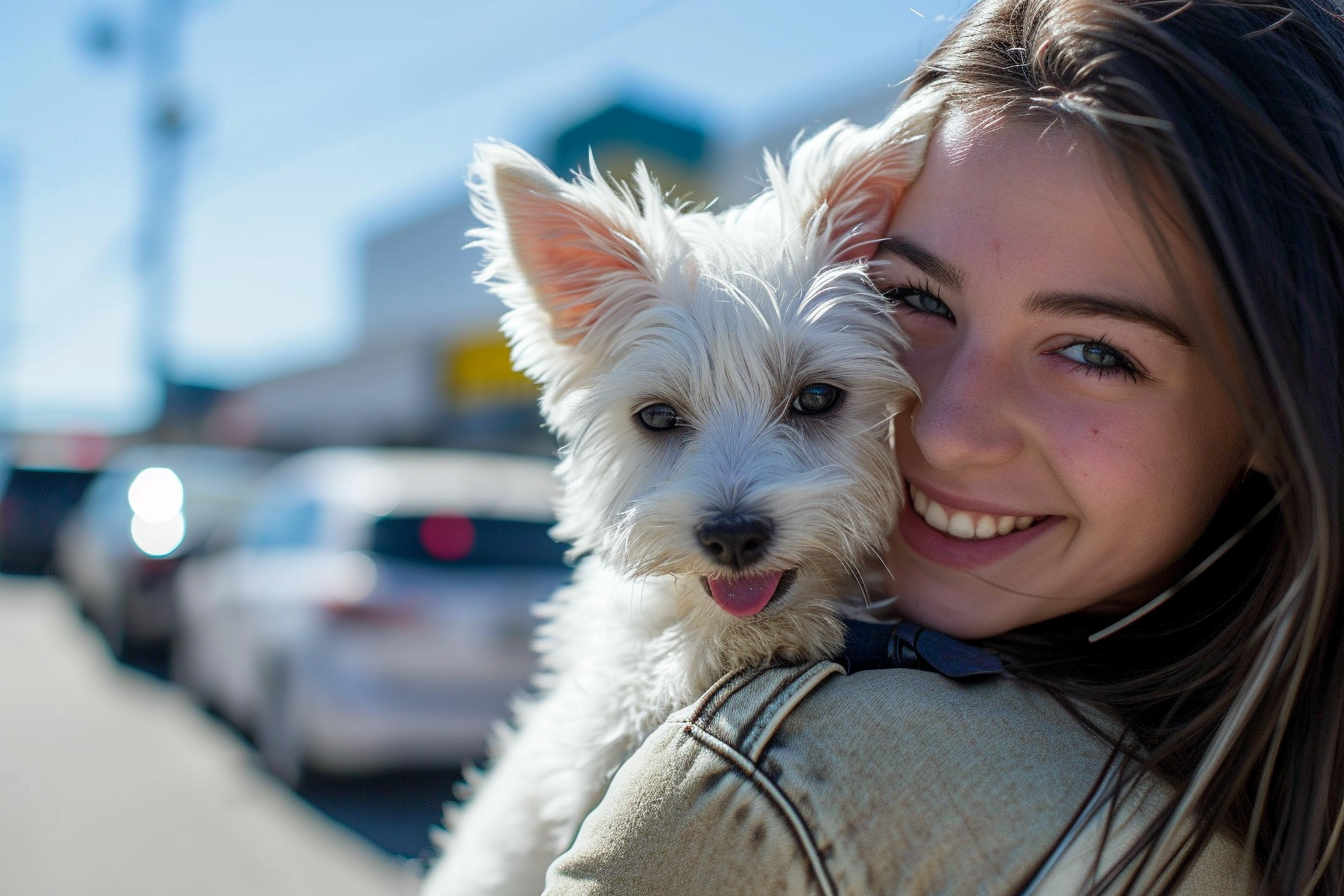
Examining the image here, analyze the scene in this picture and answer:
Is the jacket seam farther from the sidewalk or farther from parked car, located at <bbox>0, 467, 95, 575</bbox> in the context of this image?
parked car, located at <bbox>0, 467, 95, 575</bbox>

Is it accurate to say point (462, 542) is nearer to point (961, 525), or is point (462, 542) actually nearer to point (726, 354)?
point (726, 354)

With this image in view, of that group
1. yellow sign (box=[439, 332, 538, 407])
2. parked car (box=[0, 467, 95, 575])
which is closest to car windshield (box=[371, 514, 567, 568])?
yellow sign (box=[439, 332, 538, 407])

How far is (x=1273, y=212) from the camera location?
183 cm

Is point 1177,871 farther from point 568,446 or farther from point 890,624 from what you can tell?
point 568,446

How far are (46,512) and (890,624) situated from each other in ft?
78.2

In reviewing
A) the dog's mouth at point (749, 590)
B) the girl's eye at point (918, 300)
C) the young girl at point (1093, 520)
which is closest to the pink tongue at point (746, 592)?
the dog's mouth at point (749, 590)

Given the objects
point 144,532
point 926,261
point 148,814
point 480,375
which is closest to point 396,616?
point 148,814

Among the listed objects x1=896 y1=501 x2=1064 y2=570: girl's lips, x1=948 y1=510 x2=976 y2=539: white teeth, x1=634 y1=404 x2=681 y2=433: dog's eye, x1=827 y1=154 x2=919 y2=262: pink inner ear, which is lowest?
x1=896 y1=501 x2=1064 y2=570: girl's lips

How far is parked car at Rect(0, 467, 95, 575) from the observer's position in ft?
70.5

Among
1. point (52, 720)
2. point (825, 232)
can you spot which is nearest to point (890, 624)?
point (825, 232)

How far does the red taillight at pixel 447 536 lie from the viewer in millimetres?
7688

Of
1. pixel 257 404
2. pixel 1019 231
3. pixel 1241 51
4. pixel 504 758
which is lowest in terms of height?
pixel 257 404

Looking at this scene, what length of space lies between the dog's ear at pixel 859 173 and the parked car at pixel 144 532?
12.3 m

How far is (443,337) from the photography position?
96.6 ft
